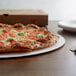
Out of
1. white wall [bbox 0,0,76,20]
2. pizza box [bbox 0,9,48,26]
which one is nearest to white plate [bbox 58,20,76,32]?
pizza box [bbox 0,9,48,26]

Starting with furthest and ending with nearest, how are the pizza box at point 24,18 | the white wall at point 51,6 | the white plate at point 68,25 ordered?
the white wall at point 51,6 → the pizza box at point 24,18 → the white plate at point 68,25

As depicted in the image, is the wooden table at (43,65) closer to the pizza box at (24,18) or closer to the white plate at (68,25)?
the white plate at (68,25)

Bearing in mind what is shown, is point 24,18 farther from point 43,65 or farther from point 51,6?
point 51,6

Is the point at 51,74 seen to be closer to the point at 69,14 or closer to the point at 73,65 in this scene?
the point at 73,65

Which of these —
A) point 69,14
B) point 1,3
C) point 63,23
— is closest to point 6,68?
point 63,23

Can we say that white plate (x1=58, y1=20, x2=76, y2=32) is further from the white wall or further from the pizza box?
the white wall

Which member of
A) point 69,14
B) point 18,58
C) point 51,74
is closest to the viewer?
point 51,74

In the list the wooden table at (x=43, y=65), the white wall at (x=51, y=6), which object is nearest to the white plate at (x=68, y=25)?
the wooden table at (x=43, y=65)
